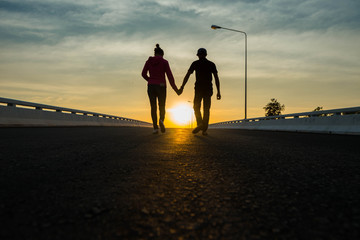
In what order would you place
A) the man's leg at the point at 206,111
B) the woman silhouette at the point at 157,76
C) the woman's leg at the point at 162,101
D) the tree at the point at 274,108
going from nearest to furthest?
1. the man's leg at the point at 206,111
2. the woman silhouette at the point at 157,76
3. the woman's leg at the point at 162,101
4. the tree at the point at 274,108

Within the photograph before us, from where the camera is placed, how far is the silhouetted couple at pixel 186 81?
988cm

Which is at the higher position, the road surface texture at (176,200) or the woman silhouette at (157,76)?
the woman silhouette at (157,76)

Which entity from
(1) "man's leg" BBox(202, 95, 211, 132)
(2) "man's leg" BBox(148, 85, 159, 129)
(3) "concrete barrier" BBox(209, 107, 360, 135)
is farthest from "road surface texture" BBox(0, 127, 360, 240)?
(3) "concrete barrier" BBox(209, 107, 360, 135)

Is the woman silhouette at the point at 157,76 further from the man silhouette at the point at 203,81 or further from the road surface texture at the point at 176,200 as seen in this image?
the road surface texture at the point at 176,200

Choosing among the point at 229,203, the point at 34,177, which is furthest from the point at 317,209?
the point at 34,177

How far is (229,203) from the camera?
86.4 inches

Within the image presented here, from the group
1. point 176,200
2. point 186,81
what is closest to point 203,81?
point 186,81

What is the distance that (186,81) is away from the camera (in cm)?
1012

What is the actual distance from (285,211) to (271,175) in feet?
3.93

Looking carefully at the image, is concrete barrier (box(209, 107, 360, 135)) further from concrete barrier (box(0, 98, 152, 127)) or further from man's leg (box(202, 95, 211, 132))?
concrete barrier (box(0, 98, 152, 127))

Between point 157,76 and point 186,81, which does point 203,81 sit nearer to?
point 186,81

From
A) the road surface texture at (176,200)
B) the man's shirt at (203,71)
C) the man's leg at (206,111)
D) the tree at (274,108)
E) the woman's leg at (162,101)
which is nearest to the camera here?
the road surface texture at (176,200)

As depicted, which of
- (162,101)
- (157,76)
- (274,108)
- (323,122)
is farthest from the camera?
(274,108)

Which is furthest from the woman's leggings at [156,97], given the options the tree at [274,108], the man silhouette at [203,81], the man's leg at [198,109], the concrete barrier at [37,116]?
the tree at [274,108]
